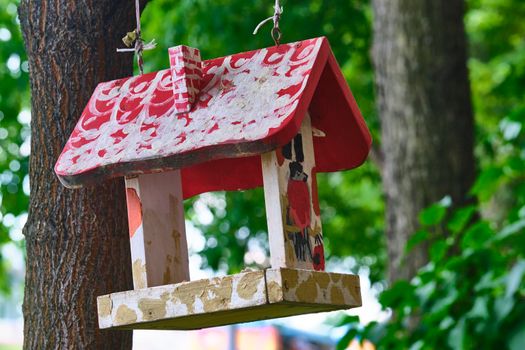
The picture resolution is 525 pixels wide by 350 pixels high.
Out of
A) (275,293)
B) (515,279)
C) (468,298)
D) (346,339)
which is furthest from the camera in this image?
(468,298)

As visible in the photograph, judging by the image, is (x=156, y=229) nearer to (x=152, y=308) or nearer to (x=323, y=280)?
(x=152, y=308)

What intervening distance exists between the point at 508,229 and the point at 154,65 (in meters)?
4.78

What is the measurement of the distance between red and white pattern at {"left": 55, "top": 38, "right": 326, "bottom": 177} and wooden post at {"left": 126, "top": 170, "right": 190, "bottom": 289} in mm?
135

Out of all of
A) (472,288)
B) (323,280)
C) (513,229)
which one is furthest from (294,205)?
(472,288)

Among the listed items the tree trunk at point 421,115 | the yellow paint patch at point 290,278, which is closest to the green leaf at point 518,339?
the yellow paint patch at point 290,278

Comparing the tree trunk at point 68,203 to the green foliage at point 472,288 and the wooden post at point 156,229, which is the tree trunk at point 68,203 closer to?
the wooden post at point 156,229

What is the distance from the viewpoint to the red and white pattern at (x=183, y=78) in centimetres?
228

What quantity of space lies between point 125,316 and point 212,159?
15.8 inches

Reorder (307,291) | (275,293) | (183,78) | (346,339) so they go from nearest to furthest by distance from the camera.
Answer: (275,293)
(307,291)
(183,78)
(346,339)

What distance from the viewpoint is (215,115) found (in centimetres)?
223

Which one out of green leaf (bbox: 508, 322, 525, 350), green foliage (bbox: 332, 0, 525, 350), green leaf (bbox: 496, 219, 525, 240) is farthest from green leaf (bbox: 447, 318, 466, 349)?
green leaf (bbox: 496, 219, 525, 240)

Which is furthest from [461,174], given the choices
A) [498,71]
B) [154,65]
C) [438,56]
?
[498,71]

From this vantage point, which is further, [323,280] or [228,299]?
[323,280]

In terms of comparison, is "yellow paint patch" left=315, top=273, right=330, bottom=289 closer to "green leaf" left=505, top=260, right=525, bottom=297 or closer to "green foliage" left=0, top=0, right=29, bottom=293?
"green leaf" left=505, top=260, right=525, bottom=297
